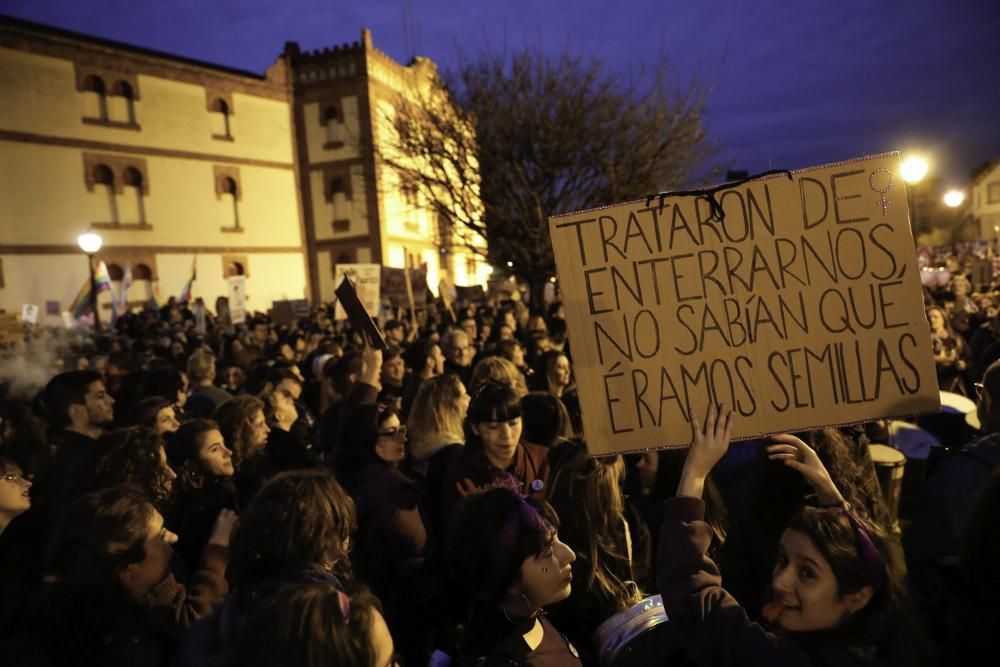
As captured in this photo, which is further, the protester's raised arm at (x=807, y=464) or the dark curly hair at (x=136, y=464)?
the dark curly hair at (x=136, y=464)

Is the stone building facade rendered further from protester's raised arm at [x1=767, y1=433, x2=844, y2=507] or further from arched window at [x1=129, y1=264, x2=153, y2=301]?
protester's raised arm at [x1=767, y1=433, x2=844, y2=507]

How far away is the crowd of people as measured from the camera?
5.24ft

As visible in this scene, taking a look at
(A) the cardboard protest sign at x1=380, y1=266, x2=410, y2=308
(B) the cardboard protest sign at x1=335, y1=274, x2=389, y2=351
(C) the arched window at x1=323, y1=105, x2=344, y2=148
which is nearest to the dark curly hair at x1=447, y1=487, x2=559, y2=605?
(B) the cardboard protest sign at x1=335, y1=274, x2=389, y2=351

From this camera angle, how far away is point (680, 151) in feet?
52.1

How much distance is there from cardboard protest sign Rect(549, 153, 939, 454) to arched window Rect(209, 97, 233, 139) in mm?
30294

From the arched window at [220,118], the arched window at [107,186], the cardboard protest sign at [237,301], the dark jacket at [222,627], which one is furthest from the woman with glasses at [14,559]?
the arched window at [220,118]

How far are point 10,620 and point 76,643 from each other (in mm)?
546

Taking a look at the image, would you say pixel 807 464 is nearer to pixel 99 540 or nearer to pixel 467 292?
pixel 99 540

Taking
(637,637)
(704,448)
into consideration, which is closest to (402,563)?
(637,637)

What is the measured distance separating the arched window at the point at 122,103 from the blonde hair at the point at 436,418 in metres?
27.4

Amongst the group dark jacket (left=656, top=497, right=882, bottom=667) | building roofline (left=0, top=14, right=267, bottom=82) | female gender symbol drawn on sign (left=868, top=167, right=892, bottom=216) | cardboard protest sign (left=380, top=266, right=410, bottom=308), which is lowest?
dark jacket (left=656, top=497, right=882, bottom=667)

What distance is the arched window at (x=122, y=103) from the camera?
25.3 metres

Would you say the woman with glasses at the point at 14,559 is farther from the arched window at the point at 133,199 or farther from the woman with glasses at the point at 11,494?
the arched window at the point at 133,199

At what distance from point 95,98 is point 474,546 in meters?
29.4
